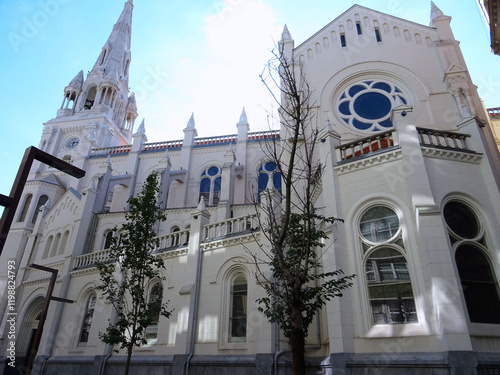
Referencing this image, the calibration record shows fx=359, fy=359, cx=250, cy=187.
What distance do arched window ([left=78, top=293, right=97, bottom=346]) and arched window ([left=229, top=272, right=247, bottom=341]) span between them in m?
8.89

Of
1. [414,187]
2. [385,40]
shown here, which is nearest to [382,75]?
[385,40]

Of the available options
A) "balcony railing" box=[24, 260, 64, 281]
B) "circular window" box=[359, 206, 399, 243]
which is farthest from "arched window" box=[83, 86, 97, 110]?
"circular window" box=[359, 206, 399, 243]

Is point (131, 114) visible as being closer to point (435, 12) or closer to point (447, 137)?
point (435, 12)

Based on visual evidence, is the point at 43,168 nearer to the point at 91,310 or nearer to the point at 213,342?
the point at 91,310

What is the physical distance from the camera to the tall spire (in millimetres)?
47344

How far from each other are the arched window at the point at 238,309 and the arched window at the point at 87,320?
29.2 ft

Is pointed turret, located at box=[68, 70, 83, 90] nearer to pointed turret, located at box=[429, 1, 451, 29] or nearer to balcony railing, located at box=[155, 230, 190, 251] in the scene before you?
balcony railing, located at box=[155, 230, 190, 251]

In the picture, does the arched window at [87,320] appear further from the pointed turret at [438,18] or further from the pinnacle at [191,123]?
the pointed turret at [438,18]

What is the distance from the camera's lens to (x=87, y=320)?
61.3ft

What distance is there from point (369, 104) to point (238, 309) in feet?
40.0

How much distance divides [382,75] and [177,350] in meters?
16.6

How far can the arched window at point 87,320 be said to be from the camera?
59.6 ft

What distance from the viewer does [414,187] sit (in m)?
10.6

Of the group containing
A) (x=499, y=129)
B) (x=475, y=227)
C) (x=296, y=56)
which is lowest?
(x=475, y=227)
